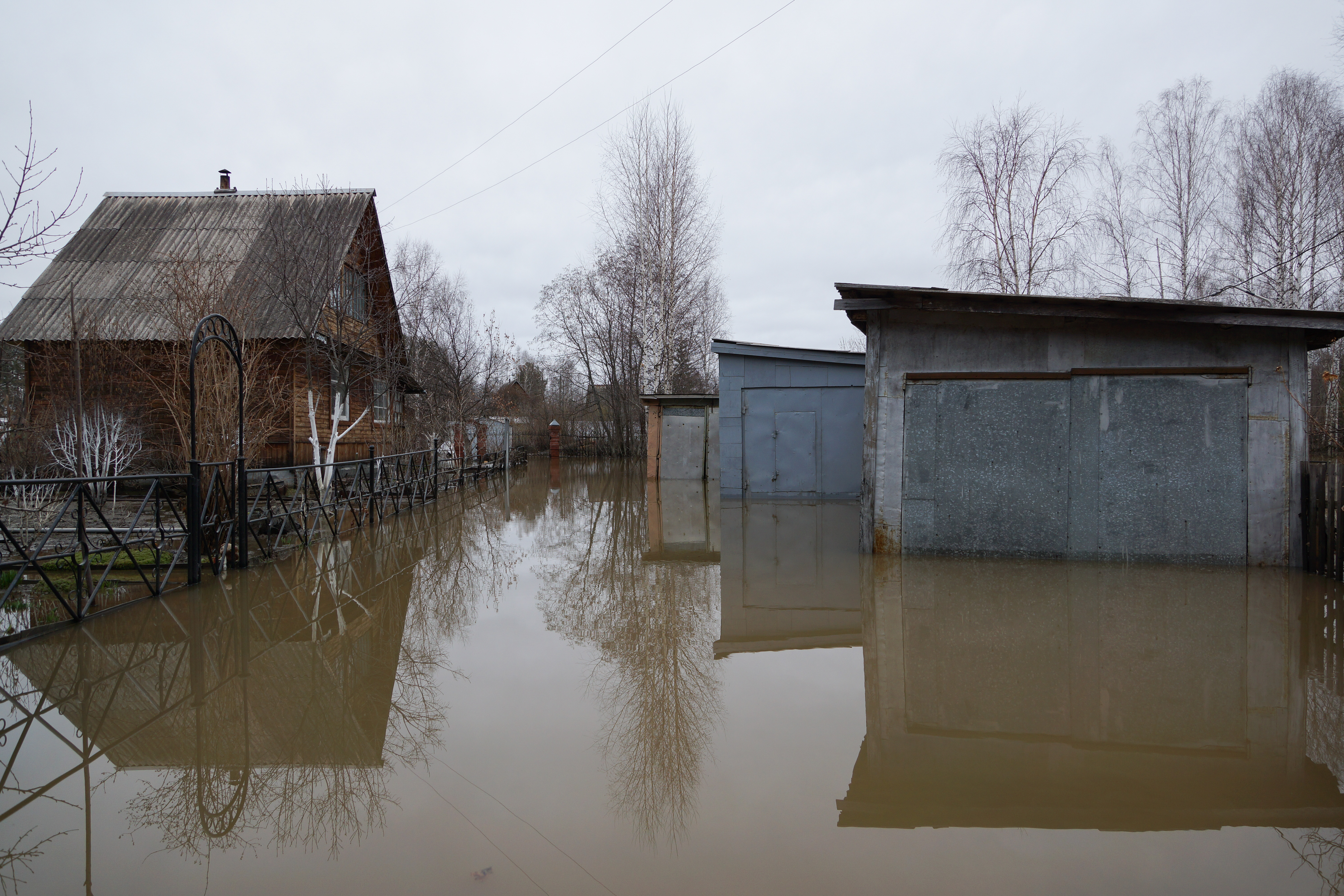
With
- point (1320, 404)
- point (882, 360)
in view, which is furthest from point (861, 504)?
point (1320, 404)

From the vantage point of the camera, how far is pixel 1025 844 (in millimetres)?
2773

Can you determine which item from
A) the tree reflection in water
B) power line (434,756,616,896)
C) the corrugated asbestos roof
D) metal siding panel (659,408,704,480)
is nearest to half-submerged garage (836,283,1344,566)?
the tree reflection in water

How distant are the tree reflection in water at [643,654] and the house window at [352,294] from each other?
653 cm

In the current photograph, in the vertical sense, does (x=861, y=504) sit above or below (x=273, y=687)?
above

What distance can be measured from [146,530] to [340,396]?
1118cm

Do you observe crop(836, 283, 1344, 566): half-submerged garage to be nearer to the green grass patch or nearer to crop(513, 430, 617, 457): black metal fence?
Answer: the green grass patch

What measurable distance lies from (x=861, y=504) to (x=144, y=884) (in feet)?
25.2

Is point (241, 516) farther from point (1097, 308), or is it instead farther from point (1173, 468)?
point (1173, 468)

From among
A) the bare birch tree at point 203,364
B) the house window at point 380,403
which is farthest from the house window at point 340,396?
the bare birch tree at point 203,364

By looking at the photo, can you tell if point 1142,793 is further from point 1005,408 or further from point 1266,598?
point 1005,408

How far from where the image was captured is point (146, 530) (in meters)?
6.57

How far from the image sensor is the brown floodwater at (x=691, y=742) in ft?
8.79

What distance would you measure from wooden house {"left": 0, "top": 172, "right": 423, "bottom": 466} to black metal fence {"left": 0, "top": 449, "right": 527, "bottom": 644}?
165 centimetres

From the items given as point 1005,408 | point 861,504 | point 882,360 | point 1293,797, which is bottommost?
point 1293,797
